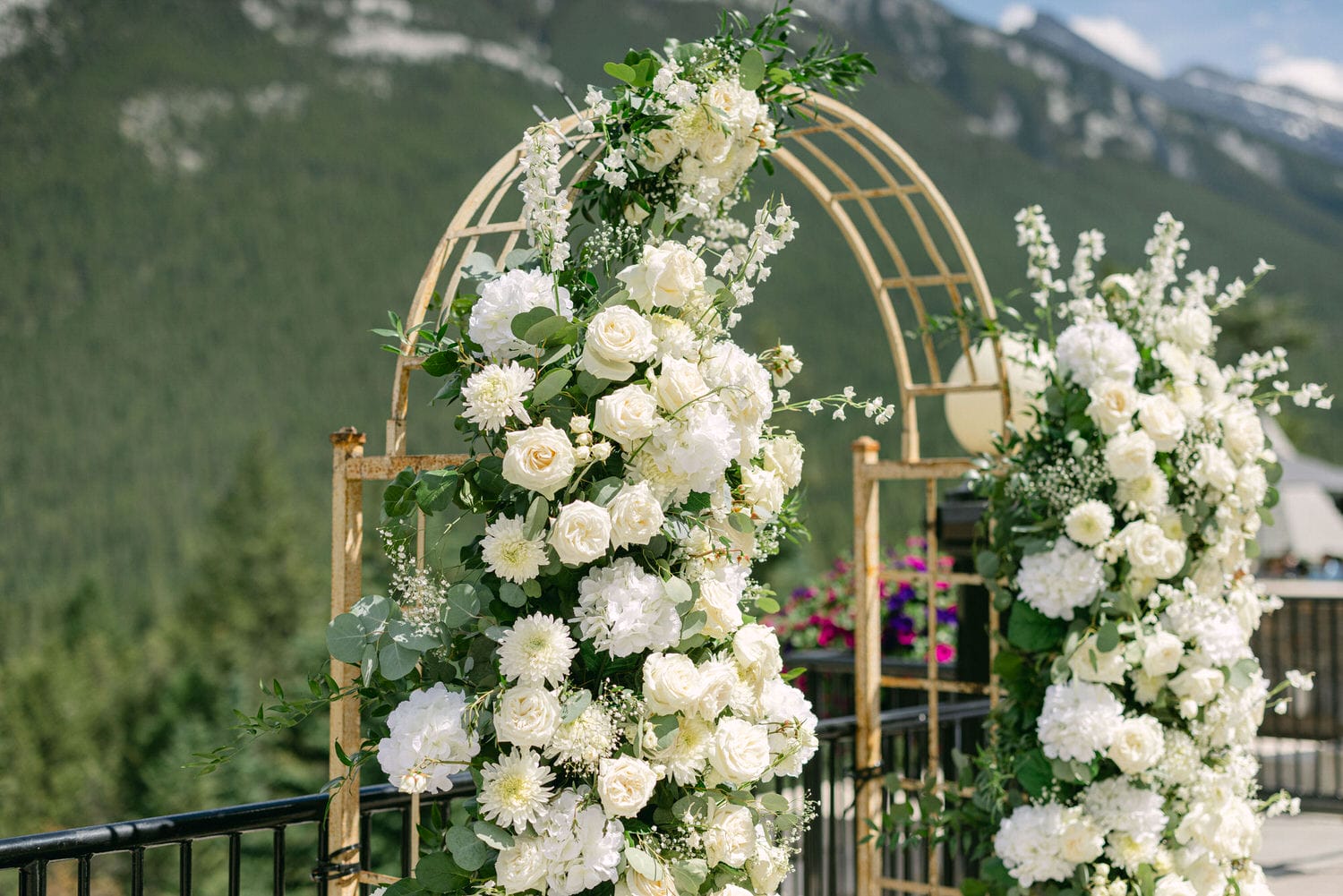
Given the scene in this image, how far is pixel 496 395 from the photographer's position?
177cm

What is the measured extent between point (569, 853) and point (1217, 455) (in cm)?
193

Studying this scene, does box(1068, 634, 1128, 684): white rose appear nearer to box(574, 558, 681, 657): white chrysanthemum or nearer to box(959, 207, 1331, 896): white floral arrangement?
box(959, 207, 1331, 896): white floral arrangement

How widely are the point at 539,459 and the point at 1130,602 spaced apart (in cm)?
171

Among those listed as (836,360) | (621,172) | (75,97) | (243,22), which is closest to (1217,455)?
(621,172)

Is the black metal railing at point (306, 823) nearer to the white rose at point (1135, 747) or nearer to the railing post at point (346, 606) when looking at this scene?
the railing post at point (346, 606)

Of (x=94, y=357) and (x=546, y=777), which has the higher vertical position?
(x=94, y=357)

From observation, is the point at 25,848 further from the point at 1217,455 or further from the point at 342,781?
the point at 1217,455

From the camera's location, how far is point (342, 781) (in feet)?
6.35

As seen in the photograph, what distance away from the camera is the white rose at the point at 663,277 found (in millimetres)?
1860

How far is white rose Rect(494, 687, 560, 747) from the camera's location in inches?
66.9

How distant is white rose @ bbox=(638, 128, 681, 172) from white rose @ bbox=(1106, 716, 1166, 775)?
1708mm

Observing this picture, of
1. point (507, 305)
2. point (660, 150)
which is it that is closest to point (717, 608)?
point (507, 305)

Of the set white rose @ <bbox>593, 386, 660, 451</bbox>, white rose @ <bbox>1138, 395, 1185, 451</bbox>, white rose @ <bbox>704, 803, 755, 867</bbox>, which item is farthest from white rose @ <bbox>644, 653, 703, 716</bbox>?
white rose @ <bbox>1138, 395, 1185, 451</bbox>

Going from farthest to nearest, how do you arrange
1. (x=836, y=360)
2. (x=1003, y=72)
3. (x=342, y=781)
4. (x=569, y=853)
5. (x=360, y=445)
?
1. (x=1003, y=72)
2. (x=836, y=360)
3. (x=360, y=445)
4. (x=342, y=781)
5. (x=569, y=853)
